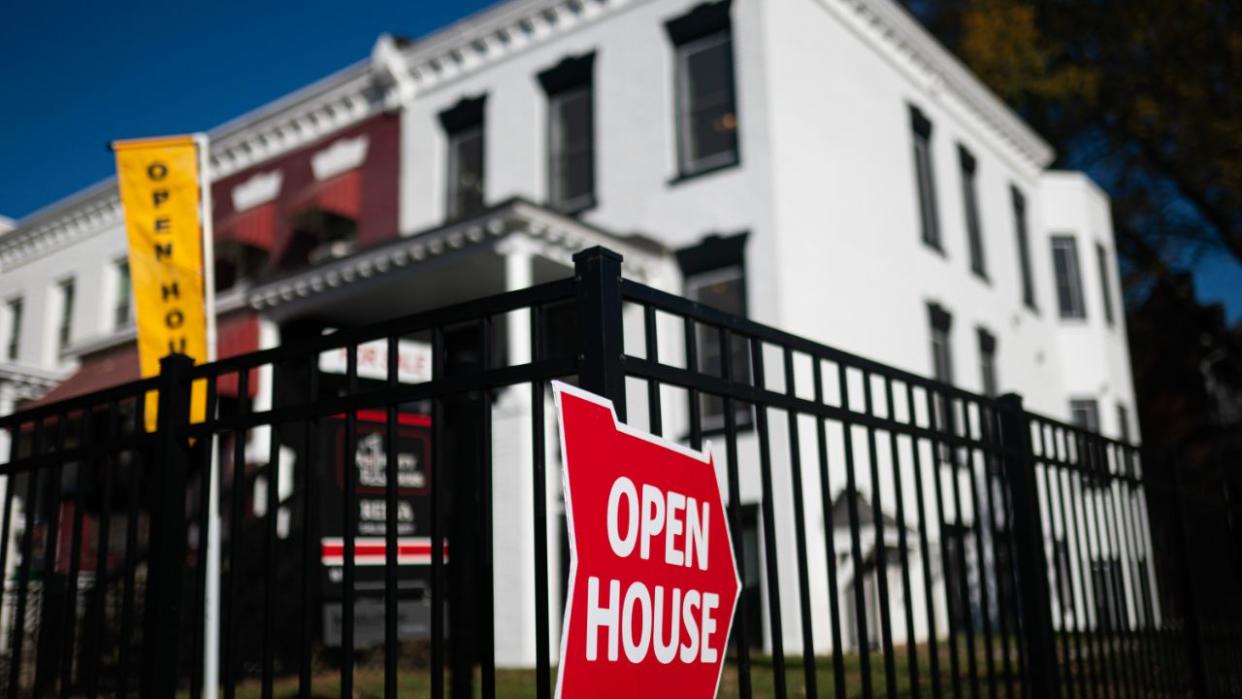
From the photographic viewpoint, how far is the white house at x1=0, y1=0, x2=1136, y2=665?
14398 millimetres

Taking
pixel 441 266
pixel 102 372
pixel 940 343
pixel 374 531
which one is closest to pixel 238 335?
pixel 102 372

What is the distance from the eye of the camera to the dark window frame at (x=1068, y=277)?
74.6ft

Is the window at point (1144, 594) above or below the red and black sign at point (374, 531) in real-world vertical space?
below

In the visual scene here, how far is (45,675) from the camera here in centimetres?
402

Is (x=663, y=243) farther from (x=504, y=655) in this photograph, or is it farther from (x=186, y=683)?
(x=186, y=683)

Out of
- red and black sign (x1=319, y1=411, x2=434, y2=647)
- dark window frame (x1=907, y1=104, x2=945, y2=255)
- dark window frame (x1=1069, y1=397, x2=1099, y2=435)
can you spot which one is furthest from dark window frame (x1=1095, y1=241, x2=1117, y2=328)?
red and black sign (x1=319, y1=411, x2=434, y2=647)

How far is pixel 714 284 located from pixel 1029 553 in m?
10.2

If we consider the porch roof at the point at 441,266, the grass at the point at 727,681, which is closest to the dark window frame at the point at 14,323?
→ the porch roof at the point at 441,266

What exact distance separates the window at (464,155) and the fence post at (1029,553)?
13.5m

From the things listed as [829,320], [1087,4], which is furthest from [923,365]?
[1087,4]

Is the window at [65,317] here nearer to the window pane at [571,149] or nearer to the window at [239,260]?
the window at [239,260]

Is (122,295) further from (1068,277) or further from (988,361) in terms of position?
(1068,277)

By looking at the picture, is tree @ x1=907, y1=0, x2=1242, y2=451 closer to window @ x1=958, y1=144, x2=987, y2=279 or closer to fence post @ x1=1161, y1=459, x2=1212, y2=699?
window @ x1=958, y1=144, x2=987, y2=279

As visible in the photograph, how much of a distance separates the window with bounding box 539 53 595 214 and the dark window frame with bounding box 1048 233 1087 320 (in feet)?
37.7
